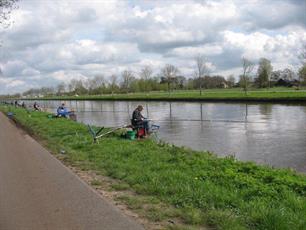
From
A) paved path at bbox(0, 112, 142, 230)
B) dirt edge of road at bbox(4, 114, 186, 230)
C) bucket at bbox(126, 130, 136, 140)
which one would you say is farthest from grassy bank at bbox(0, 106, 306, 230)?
bucket at bbox(126, 130, 136, 140)

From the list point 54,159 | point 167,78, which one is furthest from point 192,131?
point 167,78

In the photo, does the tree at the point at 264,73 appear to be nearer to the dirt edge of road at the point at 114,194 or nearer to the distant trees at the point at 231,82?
the distant trees at the point at 231,82

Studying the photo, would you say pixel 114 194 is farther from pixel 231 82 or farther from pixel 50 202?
pixel 231 82

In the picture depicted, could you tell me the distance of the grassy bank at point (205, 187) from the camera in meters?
6.59

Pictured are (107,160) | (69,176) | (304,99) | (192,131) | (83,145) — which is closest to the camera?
(69,176)

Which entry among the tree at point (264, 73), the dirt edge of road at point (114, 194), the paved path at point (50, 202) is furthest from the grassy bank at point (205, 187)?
the tree at point (264, 73)

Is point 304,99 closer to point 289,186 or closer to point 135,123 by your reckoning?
point 135,123

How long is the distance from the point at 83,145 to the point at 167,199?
9.34 metres

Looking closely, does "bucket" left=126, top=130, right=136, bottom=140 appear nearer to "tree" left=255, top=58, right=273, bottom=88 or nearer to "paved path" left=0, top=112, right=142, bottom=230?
"paved path" left=0, top=112, right=142, bottom=230

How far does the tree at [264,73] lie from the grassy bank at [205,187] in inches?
4060

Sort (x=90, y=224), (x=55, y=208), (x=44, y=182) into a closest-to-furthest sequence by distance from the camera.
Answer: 1. (x=90, y=224)
2. (x=55, y=208)
3. (x=44, y=182)

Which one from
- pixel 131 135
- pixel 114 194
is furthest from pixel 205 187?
pixel 131 135

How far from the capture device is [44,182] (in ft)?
33.1

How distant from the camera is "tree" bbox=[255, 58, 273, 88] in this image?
112812 millimetres
